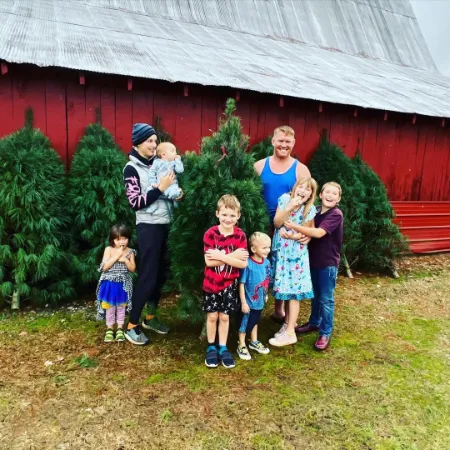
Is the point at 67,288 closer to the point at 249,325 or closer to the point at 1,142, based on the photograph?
the point at 1,142

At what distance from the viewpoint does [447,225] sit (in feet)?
27.0

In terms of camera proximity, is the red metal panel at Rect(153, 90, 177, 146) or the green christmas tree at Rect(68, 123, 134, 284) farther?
the red metal panel at Rect(153, 90, 177, 146)

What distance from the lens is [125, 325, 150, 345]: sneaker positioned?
3.83 metres

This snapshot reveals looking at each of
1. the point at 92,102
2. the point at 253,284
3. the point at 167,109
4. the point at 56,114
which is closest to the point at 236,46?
the point at 167,109

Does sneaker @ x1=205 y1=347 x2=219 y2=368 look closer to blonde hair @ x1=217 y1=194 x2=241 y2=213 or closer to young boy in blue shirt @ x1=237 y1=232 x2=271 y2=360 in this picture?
young boy in blue shirt @ x1=237 y1=232 x2=271 y2=360

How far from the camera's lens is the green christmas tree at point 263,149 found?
19.0 feet

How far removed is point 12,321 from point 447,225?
315 inches

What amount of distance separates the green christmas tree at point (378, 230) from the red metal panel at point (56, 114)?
449 centimetres

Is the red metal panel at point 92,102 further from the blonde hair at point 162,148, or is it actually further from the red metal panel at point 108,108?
the blonde hair at point 162,148

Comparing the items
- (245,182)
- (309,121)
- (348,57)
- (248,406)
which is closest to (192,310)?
(248,406)

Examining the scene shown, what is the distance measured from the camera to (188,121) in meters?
5.77

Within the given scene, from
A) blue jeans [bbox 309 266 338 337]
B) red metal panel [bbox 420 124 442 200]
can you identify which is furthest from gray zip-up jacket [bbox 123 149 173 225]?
red metal panel [bbox 420 124 442 200]

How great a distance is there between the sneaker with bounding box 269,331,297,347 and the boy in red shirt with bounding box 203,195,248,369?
575 millimetres

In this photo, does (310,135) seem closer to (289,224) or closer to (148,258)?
(289,224)
